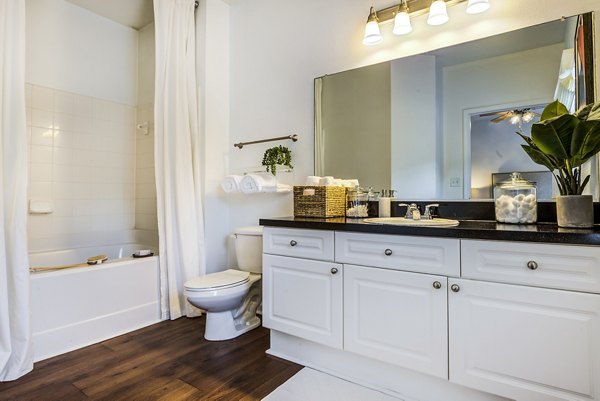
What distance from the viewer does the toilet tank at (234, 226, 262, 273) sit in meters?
2.45

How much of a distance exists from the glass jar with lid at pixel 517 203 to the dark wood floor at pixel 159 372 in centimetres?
134

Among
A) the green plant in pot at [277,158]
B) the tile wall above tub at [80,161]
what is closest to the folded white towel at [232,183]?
the green plant in pot at [277,158]

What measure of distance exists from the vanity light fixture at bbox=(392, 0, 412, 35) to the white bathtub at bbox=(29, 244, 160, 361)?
2.35 meters

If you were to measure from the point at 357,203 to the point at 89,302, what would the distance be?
6.16ft

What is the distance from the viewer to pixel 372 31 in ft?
6.73

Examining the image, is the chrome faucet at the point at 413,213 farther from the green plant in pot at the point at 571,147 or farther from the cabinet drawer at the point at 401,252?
the green plant in pot at the point at 571,147

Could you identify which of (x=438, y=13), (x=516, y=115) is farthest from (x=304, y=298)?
(x=438, y=13)

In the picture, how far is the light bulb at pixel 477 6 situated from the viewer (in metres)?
1.73

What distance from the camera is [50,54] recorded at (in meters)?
2.81

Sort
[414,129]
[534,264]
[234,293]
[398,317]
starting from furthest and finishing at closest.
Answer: [234,293]
[414,129]
[398,317]
[534,264]

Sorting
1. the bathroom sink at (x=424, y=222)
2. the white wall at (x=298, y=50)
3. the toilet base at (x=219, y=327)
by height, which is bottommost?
the toilet base at (x=219, y=327)

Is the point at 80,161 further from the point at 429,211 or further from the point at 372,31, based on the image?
the point at 429,211

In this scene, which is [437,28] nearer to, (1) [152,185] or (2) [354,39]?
(2) [354,39]

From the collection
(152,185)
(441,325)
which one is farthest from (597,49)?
(152,185)
